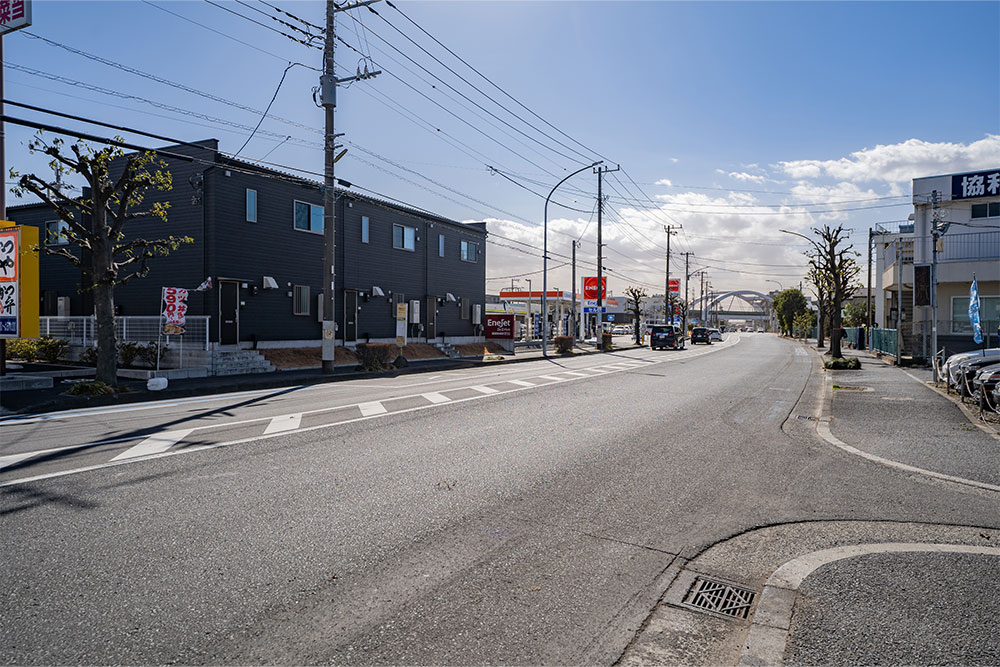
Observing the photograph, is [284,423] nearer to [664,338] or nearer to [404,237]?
[404,237]

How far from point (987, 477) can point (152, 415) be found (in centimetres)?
1291

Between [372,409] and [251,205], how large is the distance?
48.9 feet

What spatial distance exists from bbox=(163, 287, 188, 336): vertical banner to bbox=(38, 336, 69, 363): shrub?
7434mm

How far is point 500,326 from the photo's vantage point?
38.6 meters

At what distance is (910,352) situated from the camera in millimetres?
28031

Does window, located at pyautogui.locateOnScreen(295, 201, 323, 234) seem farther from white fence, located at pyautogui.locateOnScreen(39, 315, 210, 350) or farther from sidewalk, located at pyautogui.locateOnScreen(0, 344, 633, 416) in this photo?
white fence, located at pyautogui.locateOnScreen(39, 315, 210, 350)

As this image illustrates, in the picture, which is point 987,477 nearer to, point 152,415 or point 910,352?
point 152,415

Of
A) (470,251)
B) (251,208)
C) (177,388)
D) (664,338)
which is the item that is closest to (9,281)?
(177,388)

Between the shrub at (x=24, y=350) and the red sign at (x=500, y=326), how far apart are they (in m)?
23.5

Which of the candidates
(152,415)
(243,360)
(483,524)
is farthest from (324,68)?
(483,524)

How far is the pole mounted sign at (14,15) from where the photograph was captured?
1346 cm

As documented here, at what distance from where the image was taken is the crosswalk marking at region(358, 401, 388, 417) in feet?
36.7

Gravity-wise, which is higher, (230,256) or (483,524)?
(230,256)

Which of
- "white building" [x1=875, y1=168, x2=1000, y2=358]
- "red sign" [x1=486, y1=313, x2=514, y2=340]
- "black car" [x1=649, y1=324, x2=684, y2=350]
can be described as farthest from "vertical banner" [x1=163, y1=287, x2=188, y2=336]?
"black car" [x1=649, y1=324, x2=684, y2=350]
